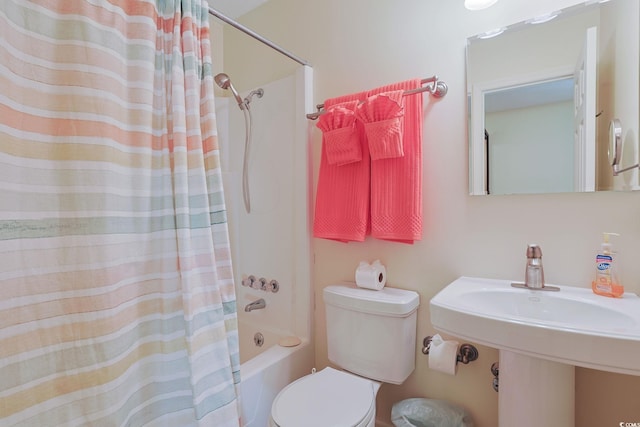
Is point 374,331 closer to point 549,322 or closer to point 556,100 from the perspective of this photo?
point 549,322

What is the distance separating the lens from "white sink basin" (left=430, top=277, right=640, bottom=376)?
742mm

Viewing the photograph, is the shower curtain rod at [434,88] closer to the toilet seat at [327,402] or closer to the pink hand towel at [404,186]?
the pink hand towel at [404,186]

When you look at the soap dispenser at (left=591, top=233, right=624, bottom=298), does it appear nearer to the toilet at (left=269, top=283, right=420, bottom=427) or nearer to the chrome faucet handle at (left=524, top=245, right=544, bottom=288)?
the chrome faucet handle at (left=524, top=245, right=544, bottom=288)

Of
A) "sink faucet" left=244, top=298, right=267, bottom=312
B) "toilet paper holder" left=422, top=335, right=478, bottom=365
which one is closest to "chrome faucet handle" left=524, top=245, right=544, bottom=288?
"toilet paper holder" left=422, top=335, right=478, bottom=365

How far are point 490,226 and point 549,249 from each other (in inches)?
8.1

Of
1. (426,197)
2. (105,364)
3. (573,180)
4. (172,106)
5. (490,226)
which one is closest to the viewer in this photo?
(105,364)

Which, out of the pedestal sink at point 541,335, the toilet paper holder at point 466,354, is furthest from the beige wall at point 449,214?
the pedestal sink at point 541,335

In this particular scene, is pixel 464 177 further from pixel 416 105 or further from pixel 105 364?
pixel 105 364

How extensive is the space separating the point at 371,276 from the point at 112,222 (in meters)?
1.01

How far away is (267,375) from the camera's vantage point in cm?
141

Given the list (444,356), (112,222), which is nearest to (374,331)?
(444,356)

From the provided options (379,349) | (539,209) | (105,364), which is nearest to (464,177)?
(539,209)

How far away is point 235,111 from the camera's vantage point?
6.78 feet

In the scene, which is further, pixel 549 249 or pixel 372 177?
pixel 372 177
